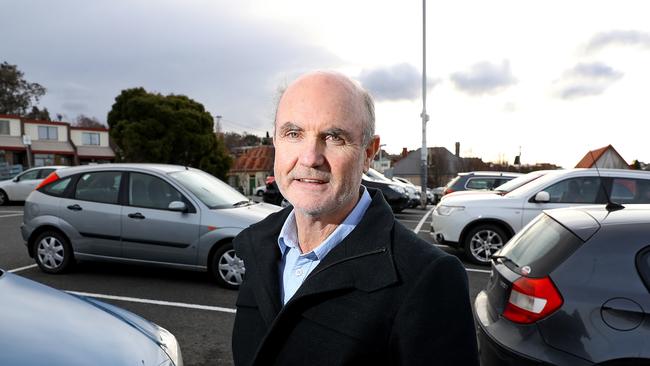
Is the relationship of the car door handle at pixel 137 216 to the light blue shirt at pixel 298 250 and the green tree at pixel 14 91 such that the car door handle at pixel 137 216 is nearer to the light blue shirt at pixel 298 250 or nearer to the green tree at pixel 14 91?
the light blue shirt at pixel 298 250

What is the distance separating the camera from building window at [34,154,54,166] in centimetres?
3862

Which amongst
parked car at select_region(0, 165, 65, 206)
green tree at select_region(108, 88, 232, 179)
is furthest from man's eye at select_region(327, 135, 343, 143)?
green tree at select_region(108, 88, 232, 179)

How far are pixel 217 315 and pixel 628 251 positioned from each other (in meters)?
3.57

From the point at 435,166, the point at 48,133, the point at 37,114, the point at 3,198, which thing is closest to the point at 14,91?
the point at 37,114

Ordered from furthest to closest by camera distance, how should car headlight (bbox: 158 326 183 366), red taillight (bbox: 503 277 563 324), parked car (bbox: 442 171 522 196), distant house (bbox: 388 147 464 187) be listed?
1. distant house (bbox: 388 147 464 187)
2. parked car (bbox: 442 171 522 196)
3. red taillight (bbox: 503 277 563 324)
4. car headlight (bbox: 158 326 183 366)

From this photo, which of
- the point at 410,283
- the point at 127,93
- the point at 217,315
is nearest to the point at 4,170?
the point at 127,93

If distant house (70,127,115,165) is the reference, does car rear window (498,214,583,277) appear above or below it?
below

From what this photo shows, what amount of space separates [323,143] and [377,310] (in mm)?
483

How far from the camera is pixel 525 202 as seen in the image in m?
6.78

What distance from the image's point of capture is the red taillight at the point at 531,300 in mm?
2385

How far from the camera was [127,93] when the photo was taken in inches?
1145

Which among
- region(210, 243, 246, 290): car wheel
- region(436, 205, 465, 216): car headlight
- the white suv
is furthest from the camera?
region(436, 205, 465, 216): car headlight

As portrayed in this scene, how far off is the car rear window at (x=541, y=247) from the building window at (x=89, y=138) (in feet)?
156

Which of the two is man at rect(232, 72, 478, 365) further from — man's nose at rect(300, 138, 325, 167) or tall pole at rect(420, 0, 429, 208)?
tall pole at rect(420, 0, 429, 208)
